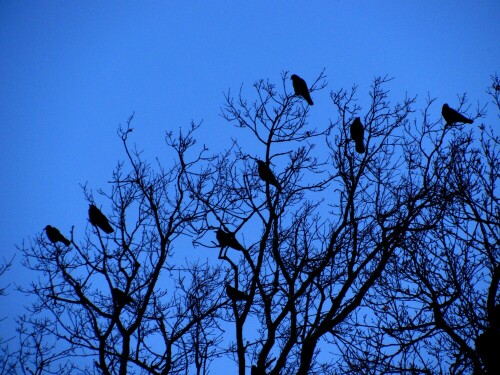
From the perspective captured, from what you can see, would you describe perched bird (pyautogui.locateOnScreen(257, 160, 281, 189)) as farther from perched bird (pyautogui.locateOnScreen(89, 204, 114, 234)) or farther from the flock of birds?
perched bird (pyautogui.locateOnScreen(89, 204, 114, 234))

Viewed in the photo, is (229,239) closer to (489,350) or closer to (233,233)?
(233,233)

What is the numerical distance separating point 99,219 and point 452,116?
646 cm

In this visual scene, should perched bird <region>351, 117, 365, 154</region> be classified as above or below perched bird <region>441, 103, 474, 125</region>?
below

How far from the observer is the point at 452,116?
6480 millimetres

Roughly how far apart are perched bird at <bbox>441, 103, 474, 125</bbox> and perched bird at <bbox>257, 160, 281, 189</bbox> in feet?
10.1

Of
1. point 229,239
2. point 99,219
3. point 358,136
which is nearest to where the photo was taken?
point 229,239

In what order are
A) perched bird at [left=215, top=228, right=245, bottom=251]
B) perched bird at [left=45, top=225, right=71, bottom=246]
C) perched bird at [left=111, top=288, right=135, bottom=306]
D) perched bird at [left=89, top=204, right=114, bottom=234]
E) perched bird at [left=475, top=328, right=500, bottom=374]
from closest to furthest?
perched bird at [left=475, top=328, right=500, bottom=374], perched bird at [left=215, top=228, right=245, bottom=251], perched bird at [left=111, top=288, right=135, bottom=306], perched bird at [left=89, top=204, right=114, bottom=234], perched bird at [left=45, top=225, right=71, bottom=246]

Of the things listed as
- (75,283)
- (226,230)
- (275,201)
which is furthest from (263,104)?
(75,283)

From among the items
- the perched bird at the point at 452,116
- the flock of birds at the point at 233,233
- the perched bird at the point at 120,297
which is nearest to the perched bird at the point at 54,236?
the flock of birds at the point at 233,233

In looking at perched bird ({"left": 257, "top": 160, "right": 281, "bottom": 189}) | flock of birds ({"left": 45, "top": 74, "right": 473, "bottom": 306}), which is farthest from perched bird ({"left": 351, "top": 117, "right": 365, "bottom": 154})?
perched bird ({"left": 257, "top": 160, "right": 281, "bottom": 189})

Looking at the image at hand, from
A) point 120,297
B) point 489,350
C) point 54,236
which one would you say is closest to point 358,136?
point 489,350

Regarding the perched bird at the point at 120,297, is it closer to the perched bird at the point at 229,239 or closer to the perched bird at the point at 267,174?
the perched bird at the point at 229,239

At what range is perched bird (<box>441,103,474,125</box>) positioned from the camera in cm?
630

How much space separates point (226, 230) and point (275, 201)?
856 millimetres
